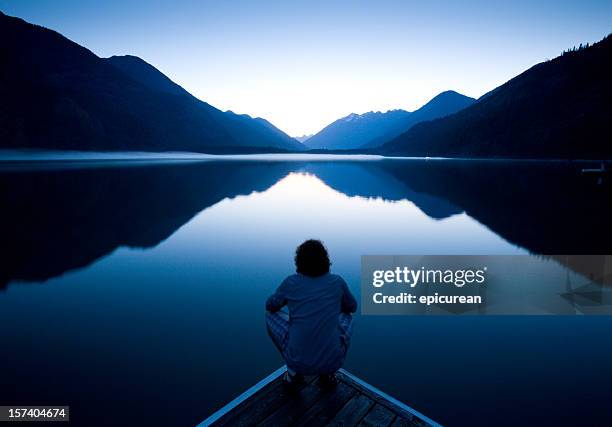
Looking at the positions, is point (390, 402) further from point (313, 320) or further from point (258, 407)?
point (258, 407)

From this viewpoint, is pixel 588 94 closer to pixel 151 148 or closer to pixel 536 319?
pixel 536 319

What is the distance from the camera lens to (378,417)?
360 cm

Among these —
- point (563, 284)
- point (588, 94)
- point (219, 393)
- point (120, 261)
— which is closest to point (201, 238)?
point (120, 261)

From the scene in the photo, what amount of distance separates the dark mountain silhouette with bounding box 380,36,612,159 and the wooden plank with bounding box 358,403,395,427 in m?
131

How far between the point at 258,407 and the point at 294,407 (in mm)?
437

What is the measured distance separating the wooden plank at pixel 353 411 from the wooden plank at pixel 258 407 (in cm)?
69

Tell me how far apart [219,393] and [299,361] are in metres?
1.86

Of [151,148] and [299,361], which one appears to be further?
[151,148]

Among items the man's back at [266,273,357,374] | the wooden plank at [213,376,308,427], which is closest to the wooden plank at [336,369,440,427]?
the man's back at [266,273,357,374]

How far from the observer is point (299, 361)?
3.65 meters

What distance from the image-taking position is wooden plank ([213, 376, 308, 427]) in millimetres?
3545

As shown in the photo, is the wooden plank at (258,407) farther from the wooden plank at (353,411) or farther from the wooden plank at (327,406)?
the wooden plank at (353,411)

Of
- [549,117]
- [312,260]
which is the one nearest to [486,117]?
[549,117]

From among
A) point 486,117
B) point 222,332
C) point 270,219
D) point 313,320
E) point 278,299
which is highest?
point 486,117
